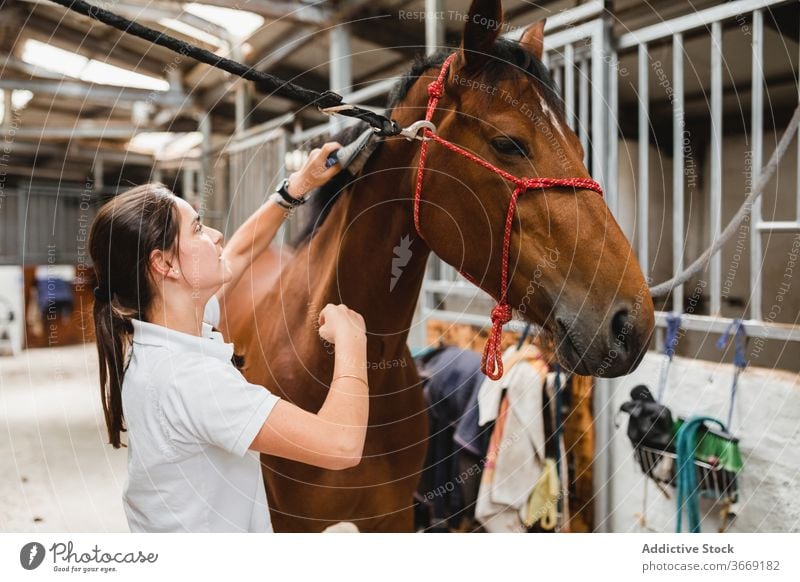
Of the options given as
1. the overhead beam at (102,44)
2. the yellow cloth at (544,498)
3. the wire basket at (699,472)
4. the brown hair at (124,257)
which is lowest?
the yellow cloth at (544,498)

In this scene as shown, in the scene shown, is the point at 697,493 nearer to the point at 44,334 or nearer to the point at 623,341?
the point at 623,341

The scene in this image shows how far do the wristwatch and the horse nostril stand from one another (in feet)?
1.70

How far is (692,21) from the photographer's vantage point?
1.10m

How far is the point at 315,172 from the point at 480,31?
0.32 m

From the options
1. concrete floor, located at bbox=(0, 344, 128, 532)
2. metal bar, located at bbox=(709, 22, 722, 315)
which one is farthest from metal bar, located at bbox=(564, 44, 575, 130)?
concrete floor, located at bbox=(0, 344, 128, 532)

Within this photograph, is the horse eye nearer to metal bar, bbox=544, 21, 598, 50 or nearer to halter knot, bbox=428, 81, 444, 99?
halter knot, bbox=428, 81, 444, 99

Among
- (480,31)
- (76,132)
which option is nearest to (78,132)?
(76,132)

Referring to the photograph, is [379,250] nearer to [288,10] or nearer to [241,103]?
[288,10]

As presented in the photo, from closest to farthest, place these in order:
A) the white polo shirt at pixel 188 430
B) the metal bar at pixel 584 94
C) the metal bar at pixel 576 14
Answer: the white polo shirt at pixel 188 430, the metal bar at pixel 576 14, the metal bar at pixel 584 94

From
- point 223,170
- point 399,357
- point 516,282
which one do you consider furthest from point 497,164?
point 223,170

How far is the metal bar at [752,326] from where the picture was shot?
100 centimetres

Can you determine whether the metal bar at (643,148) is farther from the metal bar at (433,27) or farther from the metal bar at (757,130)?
the metal bar at (433,27)

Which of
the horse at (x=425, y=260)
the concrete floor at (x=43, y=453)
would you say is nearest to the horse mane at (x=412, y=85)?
the horse at (x=425, y=260)

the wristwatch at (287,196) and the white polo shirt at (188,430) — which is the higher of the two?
the wristwatch at (287,196)
